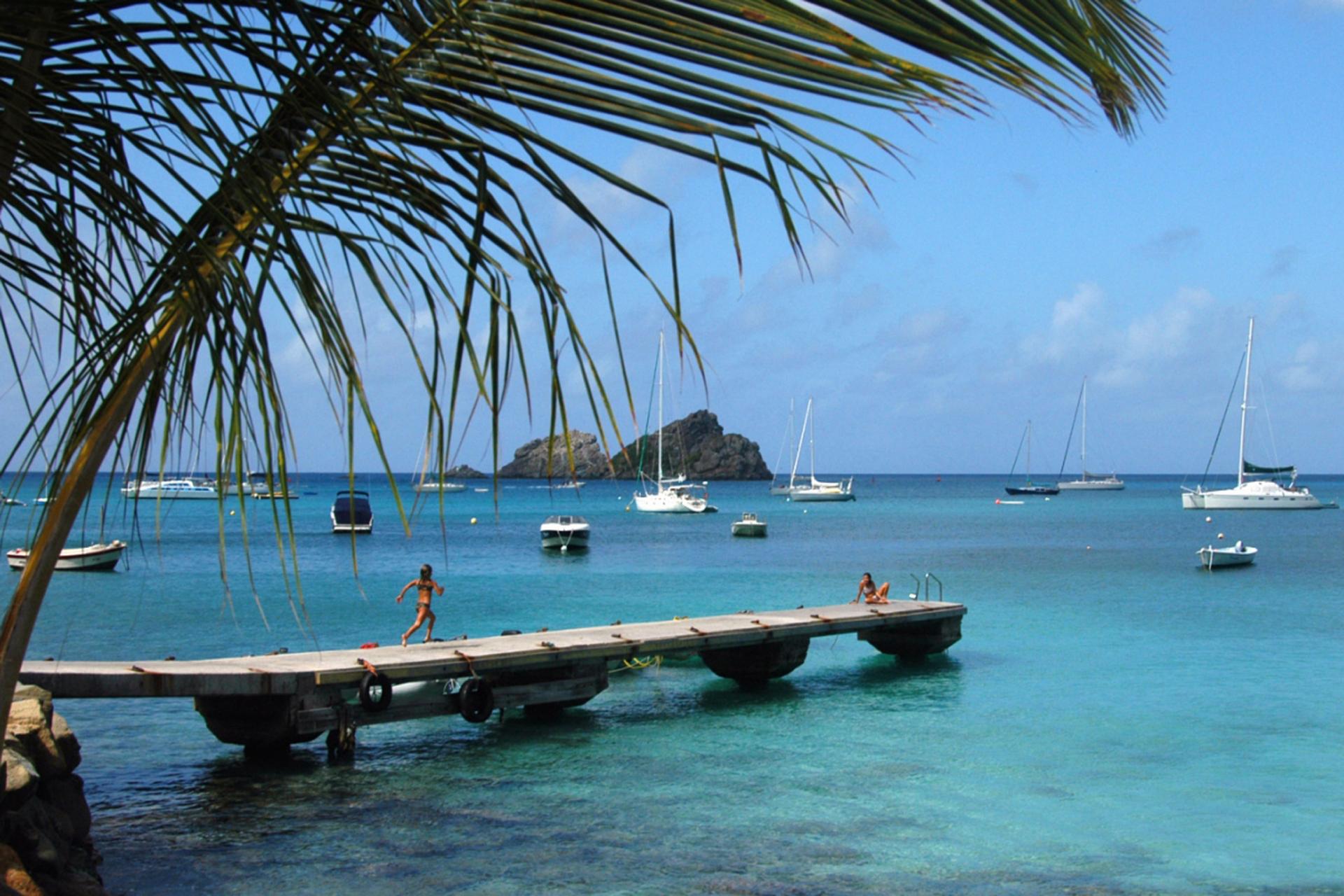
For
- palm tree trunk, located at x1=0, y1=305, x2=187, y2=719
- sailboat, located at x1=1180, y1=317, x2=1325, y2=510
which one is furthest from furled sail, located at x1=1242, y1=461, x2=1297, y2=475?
palm tree trunk, located at x1=0, y1=305, x2=187, y2=719

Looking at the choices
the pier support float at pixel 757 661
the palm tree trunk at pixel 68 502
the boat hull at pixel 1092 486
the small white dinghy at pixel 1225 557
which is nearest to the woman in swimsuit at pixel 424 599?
the pier support float at pixel 757 661

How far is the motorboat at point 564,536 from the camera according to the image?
59.6m

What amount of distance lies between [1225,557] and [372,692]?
42967 mm

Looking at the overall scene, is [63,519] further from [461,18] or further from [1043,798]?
[1043,798]

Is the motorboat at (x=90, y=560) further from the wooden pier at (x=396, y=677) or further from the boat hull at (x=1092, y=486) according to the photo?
the boat hull at (x=1092, y=486)

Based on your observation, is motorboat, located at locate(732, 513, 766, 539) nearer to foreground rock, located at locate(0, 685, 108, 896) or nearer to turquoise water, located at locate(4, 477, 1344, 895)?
turquoise water, located at locate(4, 477, 1344, 895)

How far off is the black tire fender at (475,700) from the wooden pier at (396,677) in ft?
0.05

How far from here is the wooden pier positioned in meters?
15.2

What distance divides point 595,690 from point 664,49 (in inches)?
730

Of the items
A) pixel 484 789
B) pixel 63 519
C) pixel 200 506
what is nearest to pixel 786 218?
pixel 63 519

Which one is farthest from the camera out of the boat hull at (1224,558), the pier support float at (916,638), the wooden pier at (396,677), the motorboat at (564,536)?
the motorboat at (564,536)

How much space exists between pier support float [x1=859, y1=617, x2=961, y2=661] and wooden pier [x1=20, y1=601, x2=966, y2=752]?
11.4 feet

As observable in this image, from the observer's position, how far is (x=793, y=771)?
1695 centimetres

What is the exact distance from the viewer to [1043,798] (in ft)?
51.4
